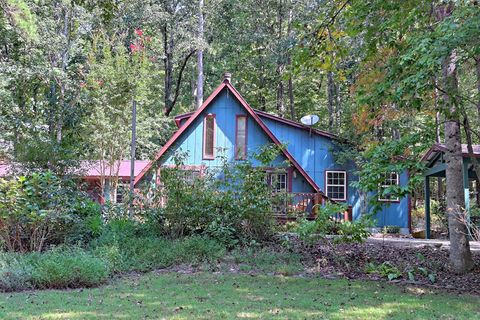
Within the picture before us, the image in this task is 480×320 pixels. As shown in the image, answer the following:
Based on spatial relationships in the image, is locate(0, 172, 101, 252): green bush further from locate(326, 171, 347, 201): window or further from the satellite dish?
locate(326, 171, 347, 201): window

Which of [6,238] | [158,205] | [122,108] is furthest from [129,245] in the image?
[122,108]

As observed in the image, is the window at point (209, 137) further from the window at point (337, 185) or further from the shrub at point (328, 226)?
the shrub at point (328, 226)

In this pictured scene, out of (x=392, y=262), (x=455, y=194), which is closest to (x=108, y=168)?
(x=392, y=262)

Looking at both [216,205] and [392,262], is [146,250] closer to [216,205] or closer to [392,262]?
[216,205]

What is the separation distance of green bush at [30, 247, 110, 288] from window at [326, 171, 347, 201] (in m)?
13.1

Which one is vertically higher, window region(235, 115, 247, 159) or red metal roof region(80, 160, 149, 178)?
window region(235, 115, 247, 159)

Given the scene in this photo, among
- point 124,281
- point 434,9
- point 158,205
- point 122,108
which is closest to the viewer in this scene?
point 124,281

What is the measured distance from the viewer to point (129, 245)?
8891mm

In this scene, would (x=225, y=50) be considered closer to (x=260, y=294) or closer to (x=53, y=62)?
(x=53, y=62)

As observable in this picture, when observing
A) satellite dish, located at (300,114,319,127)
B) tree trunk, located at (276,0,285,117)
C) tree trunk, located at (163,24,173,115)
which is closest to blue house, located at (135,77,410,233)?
satellite dish, located at (300,114,319,127)

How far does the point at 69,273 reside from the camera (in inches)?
262

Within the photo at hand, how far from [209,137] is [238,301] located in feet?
41.2

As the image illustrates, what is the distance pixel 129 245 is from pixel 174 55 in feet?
60.2

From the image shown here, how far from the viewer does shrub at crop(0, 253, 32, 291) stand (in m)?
6.52
